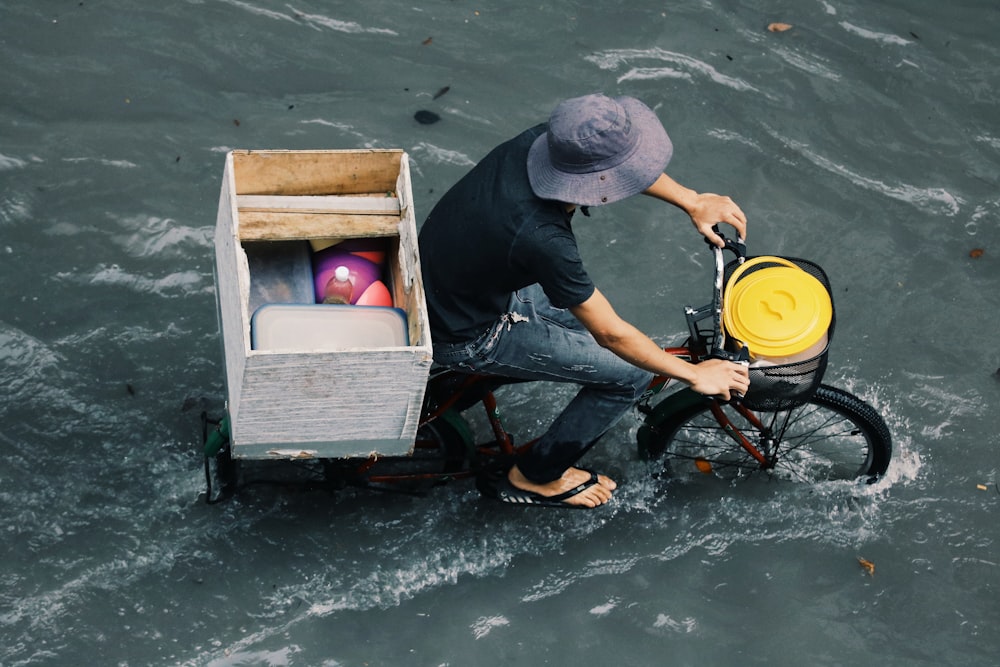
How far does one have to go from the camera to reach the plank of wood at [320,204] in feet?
11.4

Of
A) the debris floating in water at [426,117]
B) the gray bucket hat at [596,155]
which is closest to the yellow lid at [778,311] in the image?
the gray bucket hat at [596,155]

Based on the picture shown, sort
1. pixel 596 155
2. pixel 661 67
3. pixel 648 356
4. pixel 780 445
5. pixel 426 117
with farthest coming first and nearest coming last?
pixel 661 67, pixel 426 117, pixel 780 445, pixel 648 356, pixel 596 155

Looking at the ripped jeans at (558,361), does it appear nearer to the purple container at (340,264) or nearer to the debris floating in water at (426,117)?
the purple container at (340,264)

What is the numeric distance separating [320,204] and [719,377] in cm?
138

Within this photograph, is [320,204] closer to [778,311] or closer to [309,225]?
[309,225]

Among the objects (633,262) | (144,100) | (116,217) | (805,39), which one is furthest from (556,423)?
(805,39)

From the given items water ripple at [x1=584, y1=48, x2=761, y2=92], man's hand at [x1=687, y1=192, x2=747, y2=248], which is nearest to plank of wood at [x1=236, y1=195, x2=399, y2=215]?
man's hand at [x1=687, y1=192, x2=747, y2=248]

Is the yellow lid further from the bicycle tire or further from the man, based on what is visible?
the bicycle tire

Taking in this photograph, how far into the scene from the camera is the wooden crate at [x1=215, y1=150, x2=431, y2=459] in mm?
3098

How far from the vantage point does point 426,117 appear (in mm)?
5641

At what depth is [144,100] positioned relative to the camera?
550cm

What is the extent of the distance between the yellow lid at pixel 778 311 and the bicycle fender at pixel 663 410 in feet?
1.78

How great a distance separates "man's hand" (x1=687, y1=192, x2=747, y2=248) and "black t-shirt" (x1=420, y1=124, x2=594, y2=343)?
0.60 meters

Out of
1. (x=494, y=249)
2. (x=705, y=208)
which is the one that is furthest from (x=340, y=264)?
(x=705, y=208)
